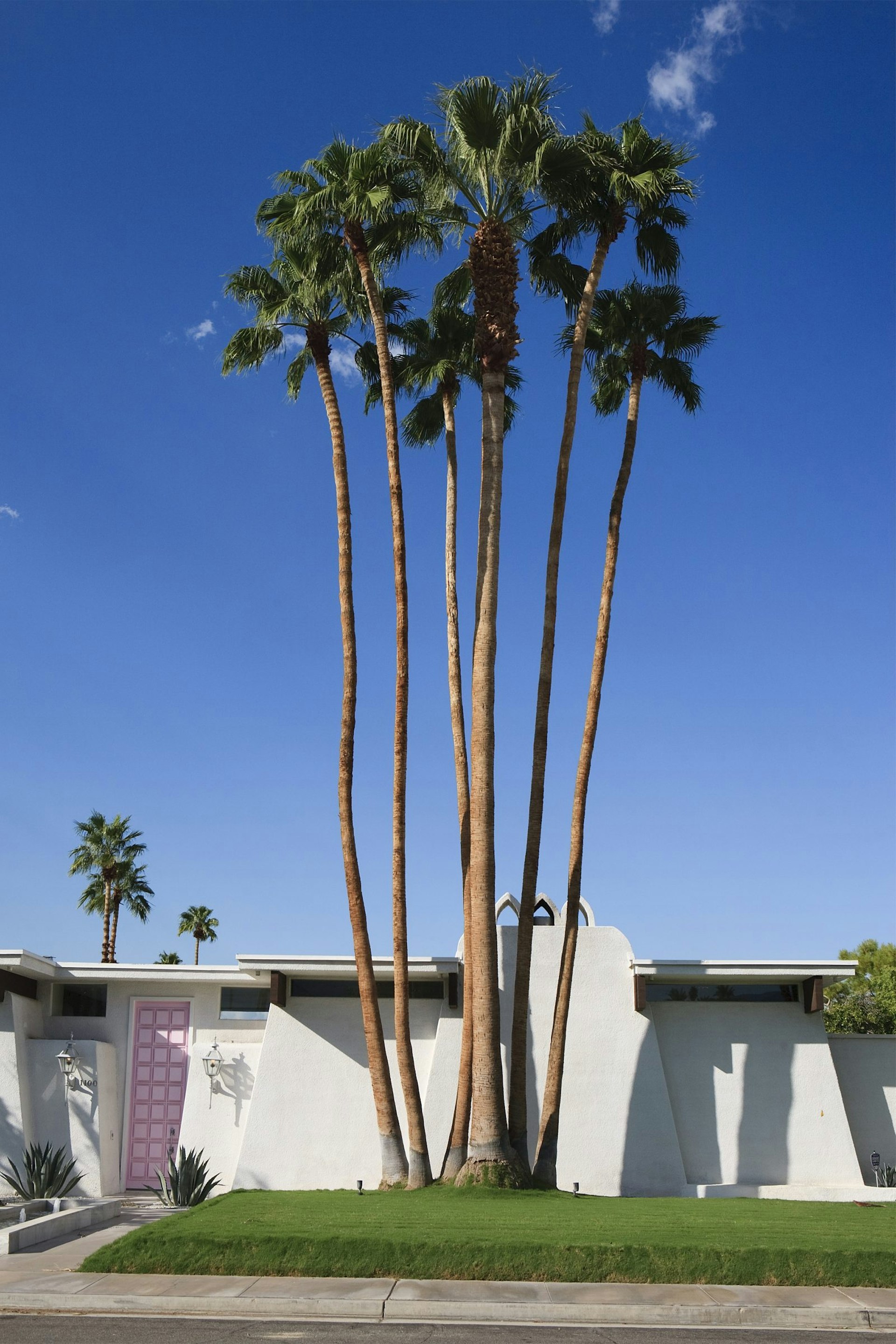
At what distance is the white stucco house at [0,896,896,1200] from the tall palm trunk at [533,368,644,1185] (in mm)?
1111

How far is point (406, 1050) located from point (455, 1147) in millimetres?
1510

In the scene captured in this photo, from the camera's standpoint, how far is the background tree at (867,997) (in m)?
38.2

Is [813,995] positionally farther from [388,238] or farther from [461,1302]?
[388,238]

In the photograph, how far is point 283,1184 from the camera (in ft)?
59.8

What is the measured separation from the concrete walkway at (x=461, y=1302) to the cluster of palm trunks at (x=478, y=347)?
5.23m

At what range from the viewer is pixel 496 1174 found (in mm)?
14414

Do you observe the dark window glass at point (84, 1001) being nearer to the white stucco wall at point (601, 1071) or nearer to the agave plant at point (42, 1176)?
the agave plant at point (42, 1176)

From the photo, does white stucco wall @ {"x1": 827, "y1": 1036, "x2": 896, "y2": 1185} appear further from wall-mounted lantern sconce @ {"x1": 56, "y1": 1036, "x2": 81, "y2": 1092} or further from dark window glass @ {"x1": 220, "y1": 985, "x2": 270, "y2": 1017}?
wall-mounted lantern sconce @ {"x1": 56, "y1": 1036, "x2": 81, "y2": 1092}

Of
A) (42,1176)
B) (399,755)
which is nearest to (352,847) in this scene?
(399,755)

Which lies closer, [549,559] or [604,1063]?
[549,559]

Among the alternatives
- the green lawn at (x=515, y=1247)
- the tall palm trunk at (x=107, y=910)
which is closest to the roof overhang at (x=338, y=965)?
the green lawn at (x=515, y=1247)

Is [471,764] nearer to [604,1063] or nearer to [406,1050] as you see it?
[406,1050]

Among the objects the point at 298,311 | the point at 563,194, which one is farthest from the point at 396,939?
the point at 563,194

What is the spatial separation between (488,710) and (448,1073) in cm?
695
